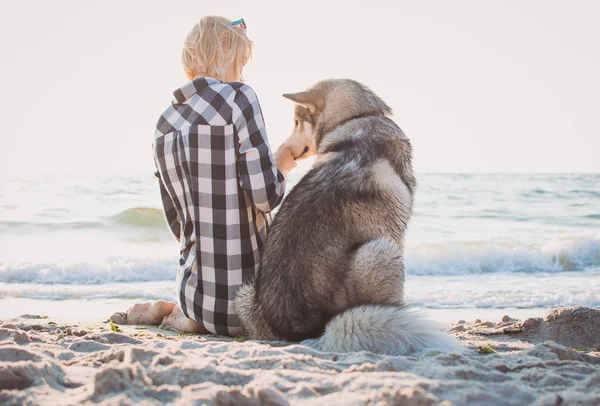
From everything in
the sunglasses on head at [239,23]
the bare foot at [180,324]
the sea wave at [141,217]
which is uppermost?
the sunglasses on head at [239,23]

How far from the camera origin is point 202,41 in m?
3.95

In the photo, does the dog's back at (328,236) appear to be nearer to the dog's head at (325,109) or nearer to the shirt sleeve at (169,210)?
the dog's head at (325,109)

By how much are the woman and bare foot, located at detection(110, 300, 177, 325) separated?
60 cm

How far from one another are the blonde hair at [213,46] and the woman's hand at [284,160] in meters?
0.67

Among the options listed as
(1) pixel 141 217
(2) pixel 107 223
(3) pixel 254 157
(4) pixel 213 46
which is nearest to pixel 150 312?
(3) pixel 254 157

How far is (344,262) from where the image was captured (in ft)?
10.7

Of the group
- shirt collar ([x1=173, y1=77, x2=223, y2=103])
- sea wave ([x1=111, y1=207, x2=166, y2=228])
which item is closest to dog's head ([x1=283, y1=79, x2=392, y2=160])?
shirt collar ([x1=173, y1=77, x2=223, y2=103])

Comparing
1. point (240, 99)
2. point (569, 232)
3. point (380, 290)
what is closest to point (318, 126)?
point (240, 99)

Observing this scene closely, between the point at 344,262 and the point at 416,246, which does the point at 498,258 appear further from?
the point at 344,262

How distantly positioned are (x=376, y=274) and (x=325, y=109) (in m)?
1.41

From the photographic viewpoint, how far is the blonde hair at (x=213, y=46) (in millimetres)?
3941

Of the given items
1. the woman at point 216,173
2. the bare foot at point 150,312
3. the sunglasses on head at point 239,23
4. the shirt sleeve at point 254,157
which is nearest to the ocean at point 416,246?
the shirt sleeve at point 254,157

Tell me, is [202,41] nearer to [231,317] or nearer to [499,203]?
[231,317]

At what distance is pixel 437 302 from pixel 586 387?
5528 millimetres
